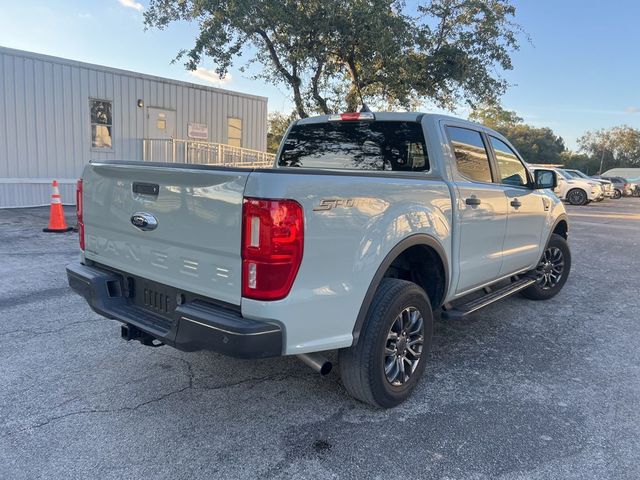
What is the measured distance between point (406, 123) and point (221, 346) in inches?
92.6

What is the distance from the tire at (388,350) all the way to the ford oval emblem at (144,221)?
135 centimetres

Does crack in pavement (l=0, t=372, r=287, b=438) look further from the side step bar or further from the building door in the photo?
the building door

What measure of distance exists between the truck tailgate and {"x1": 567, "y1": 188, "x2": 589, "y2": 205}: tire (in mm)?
24852

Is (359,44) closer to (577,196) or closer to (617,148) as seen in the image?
(577,196)

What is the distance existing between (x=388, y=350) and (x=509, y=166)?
2.59 metres

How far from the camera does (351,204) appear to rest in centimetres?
266

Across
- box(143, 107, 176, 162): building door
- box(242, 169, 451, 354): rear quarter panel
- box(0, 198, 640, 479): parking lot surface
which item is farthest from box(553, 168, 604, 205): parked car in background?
box(242, 169, 451, 354): rear quarter panel

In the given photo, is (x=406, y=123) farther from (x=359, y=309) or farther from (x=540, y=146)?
(x=540, y=146)

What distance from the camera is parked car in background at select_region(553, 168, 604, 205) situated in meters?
23.6

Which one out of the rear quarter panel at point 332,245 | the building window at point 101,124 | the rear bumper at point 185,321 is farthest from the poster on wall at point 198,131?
the rear quarter panel at point 332,245

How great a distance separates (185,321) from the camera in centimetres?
258

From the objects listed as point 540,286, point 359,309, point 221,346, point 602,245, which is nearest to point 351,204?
point 359,309

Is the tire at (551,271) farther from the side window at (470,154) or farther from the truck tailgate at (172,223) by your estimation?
the truck tailgate at (172,223)

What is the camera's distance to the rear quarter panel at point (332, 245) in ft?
8.02
